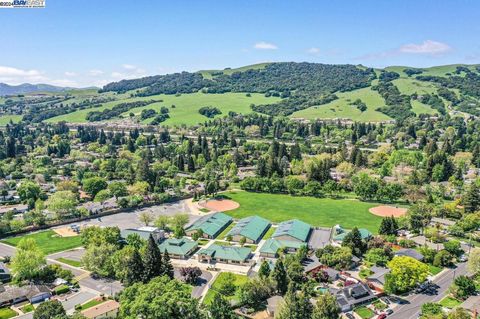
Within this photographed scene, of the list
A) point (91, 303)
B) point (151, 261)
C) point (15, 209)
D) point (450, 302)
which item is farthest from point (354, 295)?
point (15, 209)

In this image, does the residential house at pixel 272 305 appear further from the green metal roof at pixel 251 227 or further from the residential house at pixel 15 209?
the residential house at pixel 15 209

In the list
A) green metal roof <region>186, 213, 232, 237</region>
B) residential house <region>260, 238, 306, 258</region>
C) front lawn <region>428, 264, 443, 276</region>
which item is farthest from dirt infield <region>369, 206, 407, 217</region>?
green metal roof <region>186, 213, 232, 237</region>

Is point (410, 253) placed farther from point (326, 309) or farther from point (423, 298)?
point (326, 309)

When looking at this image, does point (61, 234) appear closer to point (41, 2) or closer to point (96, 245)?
point (96, 245)

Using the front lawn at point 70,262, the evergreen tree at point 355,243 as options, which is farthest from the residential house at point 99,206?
the evergreen tree at point 355,243

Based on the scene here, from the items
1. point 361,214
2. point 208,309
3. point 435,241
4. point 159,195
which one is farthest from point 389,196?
point 208,309

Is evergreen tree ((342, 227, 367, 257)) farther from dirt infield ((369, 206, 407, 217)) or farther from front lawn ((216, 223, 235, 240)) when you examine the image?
dirt infield ((369, 206, 407, 217))
